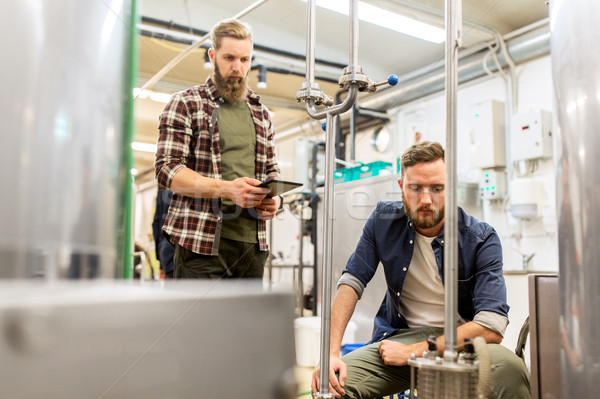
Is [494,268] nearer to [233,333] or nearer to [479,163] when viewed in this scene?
[479,163]

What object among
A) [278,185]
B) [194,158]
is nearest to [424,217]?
[278,185]

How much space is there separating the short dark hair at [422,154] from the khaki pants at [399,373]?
187mm

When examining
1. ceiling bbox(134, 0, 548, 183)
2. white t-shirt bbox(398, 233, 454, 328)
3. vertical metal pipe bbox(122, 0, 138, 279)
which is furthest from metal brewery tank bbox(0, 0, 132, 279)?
white t-shirt bbox(398, 233, 454, 328)

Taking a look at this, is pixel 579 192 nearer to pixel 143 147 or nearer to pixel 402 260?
pixel 402 260

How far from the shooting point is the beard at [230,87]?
654mm

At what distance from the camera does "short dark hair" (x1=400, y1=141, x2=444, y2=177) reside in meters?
0.52

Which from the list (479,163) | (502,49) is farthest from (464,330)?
(502,49)

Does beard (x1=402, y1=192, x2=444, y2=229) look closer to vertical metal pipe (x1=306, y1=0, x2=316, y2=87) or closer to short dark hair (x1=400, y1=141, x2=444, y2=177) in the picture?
short dark hair (x1=400, y1=141, x2=444, y2=177)

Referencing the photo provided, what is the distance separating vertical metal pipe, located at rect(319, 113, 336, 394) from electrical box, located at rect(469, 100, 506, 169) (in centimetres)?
30

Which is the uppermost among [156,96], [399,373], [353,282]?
[156,96]

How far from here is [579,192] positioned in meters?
0.42

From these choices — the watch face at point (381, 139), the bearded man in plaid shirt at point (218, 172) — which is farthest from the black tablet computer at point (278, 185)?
the watch face at point (381, 139)

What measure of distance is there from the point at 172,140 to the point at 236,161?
0.09 metres

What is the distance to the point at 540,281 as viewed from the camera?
0.58m
